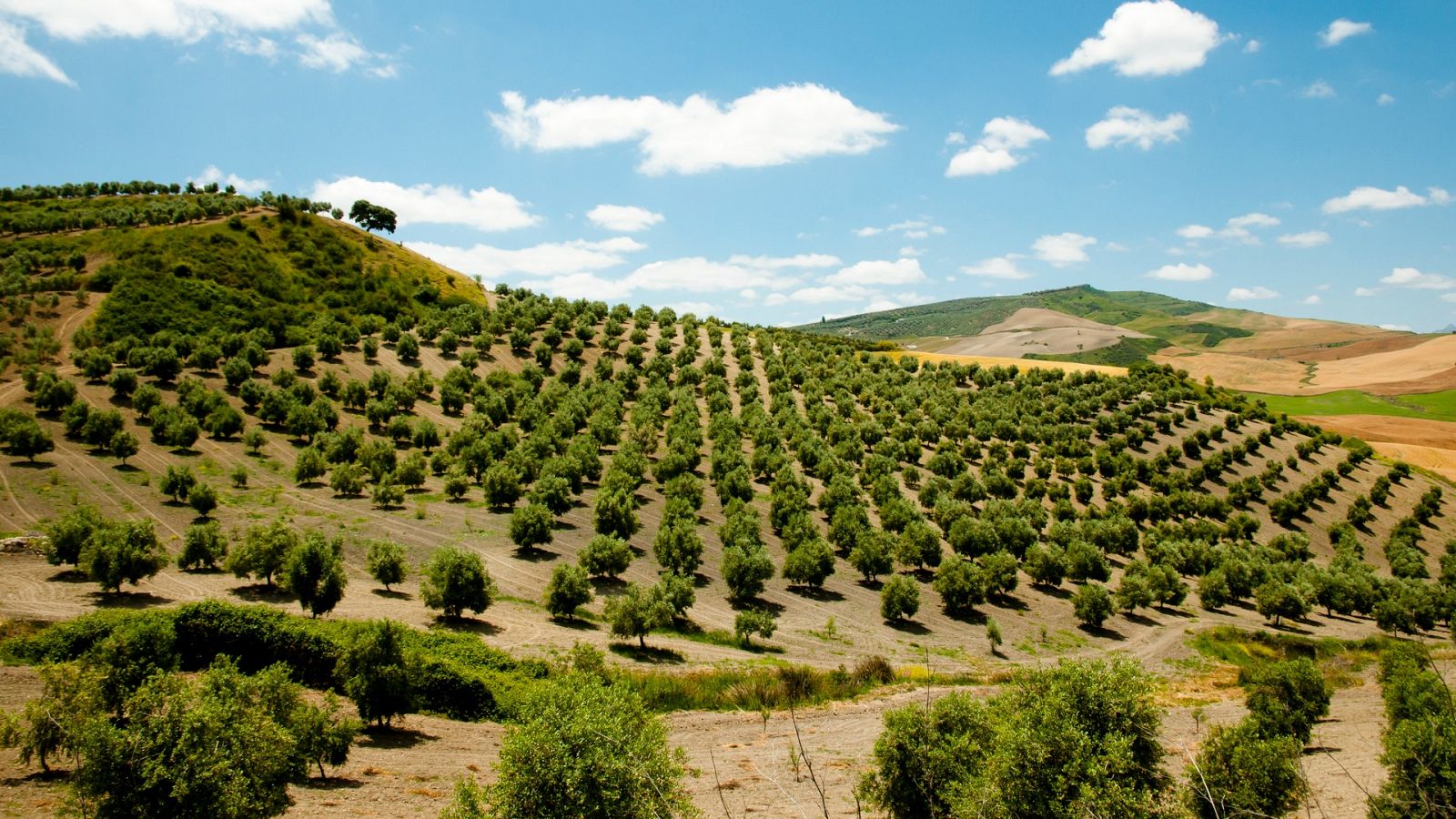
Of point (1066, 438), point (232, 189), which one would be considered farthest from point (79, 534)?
point (232, 189)

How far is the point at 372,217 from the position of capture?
191125mm

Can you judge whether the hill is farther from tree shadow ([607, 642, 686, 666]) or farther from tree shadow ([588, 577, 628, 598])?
tree shadow ([588, 577, 628, 598])

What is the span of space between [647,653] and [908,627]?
2533 cm

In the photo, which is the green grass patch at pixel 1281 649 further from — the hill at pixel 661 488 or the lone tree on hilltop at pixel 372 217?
the lone tree on hilltop at pixel 372 217

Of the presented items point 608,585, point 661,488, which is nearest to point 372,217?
point 661,488

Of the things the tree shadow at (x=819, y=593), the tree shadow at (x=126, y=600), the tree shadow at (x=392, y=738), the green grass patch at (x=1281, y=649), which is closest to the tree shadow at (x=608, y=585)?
the tree shadow at (x=819, y=593)

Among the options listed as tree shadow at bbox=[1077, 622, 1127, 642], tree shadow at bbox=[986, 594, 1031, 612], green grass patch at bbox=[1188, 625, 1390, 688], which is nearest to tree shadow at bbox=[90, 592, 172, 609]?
tree shadow at bbox=[986, 594, 1031, 612]

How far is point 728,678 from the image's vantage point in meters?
42.5

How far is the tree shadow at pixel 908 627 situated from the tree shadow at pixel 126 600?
5469cm

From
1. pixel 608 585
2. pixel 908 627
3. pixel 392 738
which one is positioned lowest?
pixel 908 627

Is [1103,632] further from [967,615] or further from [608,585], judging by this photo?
[608,585]

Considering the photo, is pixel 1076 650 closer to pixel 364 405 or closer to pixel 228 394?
pixel 364 405

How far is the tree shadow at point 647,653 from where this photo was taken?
4603cm

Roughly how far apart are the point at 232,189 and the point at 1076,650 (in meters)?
217
